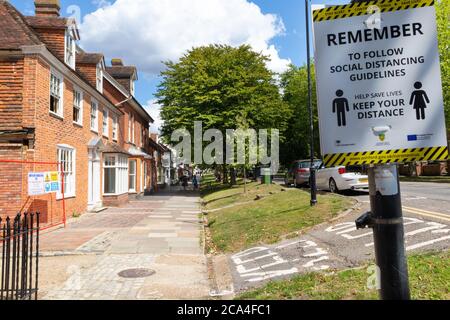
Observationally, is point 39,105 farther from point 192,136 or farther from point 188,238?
point 192,136

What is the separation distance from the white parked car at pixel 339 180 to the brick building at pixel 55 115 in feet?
33.5

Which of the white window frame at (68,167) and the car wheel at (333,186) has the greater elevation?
the white window frame at (68,167)

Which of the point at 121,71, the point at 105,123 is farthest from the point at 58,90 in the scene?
the point at 121,71

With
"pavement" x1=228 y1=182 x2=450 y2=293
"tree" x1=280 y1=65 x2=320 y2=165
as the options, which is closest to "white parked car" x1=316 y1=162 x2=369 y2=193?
"pavement" x1=228 y1=182 x2=450 y2=293

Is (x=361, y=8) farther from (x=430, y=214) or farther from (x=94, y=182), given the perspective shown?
(x=94, y=182)

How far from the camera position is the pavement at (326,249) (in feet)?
20.4

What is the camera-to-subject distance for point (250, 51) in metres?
31.0

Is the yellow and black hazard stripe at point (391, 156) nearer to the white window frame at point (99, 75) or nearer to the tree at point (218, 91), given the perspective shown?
the white window frame at point (99, 75)

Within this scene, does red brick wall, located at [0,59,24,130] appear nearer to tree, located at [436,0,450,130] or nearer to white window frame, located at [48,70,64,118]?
white window frame, located at [48,70,64,118]

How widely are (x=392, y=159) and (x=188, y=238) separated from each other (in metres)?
8.94

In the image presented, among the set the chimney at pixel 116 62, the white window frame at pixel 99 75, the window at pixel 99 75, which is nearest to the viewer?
the white window frame at pixel 99 75

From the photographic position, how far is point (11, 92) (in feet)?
38.2

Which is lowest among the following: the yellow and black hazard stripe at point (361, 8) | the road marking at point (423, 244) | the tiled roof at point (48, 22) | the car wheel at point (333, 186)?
the road marking at point (423, 244)

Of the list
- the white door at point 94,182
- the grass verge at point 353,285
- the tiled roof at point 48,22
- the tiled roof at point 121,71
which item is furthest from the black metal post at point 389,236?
the tiled roof at point 121,71
